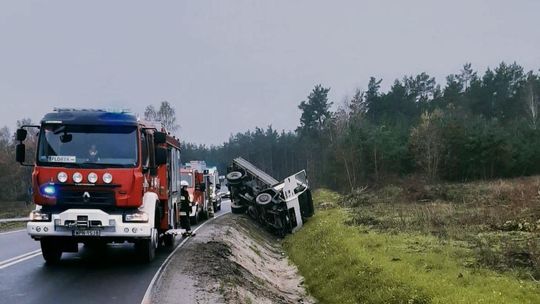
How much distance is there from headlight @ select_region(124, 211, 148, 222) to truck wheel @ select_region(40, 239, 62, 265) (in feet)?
7.39

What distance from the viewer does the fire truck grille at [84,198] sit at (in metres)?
12.1

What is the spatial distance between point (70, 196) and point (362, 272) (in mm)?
7162

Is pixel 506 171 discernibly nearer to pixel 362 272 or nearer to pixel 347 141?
pixel 347 141

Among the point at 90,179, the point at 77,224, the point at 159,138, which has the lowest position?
the point at 77,224

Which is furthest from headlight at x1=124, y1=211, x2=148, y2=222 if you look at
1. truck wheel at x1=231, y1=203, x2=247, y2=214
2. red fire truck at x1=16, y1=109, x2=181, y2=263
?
truck wheel at x1=231, y1=203, x2=247, y2=214

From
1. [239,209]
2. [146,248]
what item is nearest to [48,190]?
[146,248]

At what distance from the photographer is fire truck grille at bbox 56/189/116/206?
12148 millimetres

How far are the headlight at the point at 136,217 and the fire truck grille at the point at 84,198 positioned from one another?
0.43 meters

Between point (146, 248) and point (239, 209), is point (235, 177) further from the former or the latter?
point (146, 248)

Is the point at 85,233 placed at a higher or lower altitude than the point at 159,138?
lower

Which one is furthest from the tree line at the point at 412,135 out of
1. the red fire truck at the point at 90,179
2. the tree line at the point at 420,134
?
the red fire truck at the point at 90,179

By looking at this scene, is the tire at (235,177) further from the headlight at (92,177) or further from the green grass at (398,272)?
the headlight at (92,177)

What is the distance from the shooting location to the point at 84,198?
12.2 metres

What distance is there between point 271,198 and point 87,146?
16.4m
